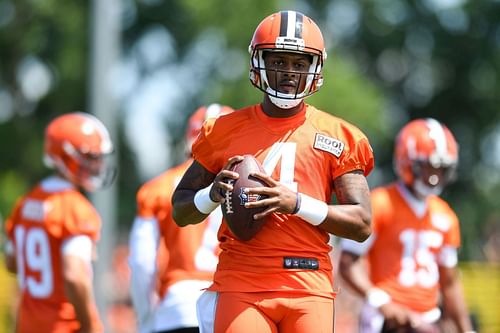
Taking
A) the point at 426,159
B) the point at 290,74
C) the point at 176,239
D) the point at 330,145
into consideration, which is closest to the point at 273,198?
the point at 330,145

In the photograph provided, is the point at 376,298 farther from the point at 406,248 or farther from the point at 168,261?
the point at 168,261

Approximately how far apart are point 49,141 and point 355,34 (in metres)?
31.6

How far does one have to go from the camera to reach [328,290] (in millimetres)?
5320

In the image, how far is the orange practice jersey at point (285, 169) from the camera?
17.2ft

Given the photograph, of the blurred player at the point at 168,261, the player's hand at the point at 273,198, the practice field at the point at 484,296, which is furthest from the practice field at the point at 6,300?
the player's hand at the point at 273,198

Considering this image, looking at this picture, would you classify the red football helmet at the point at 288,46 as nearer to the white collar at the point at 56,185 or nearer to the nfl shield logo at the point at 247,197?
the nfl shield logo at the point at 247,197

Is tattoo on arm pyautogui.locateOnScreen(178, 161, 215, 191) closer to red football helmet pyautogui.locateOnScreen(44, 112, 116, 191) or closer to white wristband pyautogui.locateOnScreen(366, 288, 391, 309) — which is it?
red football helmet pyautogui.locateOnScreen(44, 112, 116, 191)

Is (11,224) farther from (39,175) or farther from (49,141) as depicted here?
(39,175)

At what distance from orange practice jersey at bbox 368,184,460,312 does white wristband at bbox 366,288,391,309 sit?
0.07 metres

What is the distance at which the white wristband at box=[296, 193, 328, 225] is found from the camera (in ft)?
17.0

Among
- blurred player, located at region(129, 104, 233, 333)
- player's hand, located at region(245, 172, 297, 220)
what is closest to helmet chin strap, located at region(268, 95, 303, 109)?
player's hand, located at region(245, 172, 297, 220)

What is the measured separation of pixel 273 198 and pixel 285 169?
0.90ft

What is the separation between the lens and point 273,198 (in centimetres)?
510

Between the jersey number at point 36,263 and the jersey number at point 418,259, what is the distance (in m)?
2.47
